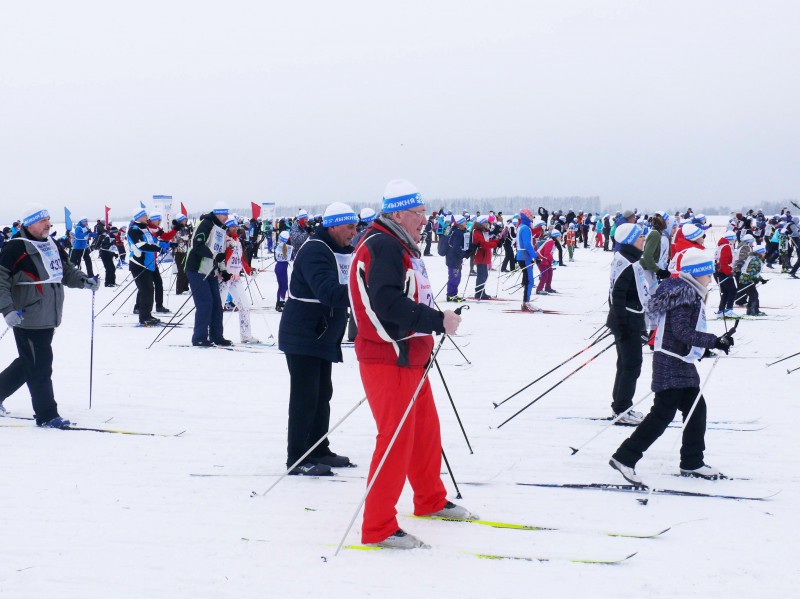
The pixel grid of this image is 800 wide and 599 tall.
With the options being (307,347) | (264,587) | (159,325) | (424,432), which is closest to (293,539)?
(264,587)

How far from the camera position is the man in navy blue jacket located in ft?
15.3

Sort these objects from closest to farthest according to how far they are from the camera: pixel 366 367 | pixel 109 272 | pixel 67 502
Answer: pixel 366 367 < pixel 67 502 < pixel 109 272

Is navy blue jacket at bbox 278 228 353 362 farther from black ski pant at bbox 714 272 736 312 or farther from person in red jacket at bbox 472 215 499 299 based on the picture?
person in red jacket at bbox 472 215 499 299

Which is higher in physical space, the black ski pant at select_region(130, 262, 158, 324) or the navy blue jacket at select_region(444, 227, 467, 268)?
the navy blue jacket at select_region(444, 227, 467, 268)

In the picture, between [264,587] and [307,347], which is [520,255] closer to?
[307,347]

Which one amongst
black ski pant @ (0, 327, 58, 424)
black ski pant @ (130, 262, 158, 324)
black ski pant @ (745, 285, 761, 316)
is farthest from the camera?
black ski pant @ (745, 285, 761, 316)

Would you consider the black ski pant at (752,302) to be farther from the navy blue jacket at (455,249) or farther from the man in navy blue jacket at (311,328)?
the man in navy blue jacket at (311,328)

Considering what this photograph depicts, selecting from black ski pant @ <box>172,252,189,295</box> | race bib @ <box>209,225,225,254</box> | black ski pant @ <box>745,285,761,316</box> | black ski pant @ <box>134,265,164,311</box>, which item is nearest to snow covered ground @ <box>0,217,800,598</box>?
race bib @ <box>209,225,225,254</box>

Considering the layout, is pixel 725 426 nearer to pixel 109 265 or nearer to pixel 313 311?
pixel 313 311

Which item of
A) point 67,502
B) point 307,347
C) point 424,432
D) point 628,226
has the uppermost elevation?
point 628,226

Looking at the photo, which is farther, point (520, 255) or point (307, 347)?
point (520, 255)

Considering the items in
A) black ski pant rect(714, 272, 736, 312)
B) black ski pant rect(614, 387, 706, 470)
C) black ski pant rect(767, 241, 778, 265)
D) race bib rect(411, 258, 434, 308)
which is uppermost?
race bib rect(411, 258, 434, 308)

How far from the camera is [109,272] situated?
17.6 meters

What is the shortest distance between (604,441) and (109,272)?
1472cm
